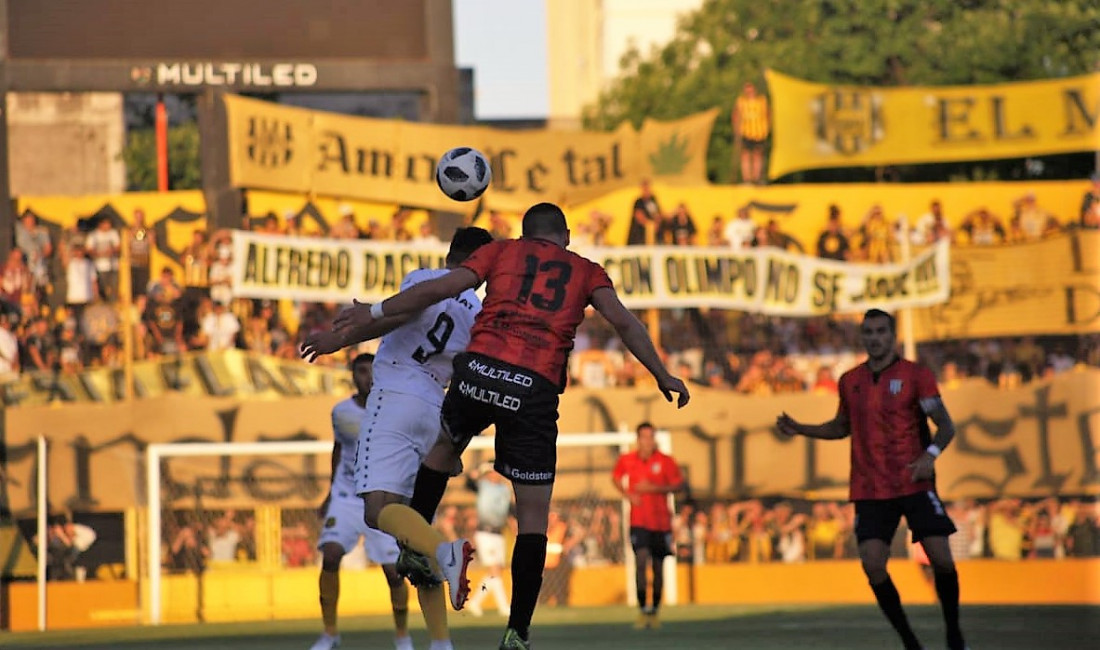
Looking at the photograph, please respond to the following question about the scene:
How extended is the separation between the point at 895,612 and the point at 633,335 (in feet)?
10.9

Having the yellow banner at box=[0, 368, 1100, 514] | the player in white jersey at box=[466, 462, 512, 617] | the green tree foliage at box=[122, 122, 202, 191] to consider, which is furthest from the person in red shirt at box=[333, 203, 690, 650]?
the green tree foliage at box=[122, 122, 202, 191]

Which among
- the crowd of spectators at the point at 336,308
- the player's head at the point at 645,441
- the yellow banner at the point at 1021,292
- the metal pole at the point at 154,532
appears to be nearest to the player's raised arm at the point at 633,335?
the player's head at the point at 645,441

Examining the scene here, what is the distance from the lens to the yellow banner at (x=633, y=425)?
23703mm

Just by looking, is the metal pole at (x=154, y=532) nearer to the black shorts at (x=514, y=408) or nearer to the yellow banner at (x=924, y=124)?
the yellow banner at (x=924, y=124)

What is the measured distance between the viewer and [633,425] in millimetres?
25172

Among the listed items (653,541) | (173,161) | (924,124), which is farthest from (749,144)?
(173,161)

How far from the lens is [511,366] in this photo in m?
8.62

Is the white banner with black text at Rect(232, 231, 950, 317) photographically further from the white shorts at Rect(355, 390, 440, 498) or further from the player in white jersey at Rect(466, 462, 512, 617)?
the white shorts at Rect(355, 390, 440, 498)

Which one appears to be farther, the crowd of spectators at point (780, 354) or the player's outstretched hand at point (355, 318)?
the crowd of spectators at point (780, 354)

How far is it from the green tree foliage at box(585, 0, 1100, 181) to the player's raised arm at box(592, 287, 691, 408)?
3157cm

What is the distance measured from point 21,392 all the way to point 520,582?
1671 centimetres

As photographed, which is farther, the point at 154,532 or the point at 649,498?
the point at 154,532

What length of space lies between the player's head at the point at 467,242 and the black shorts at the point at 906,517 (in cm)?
311

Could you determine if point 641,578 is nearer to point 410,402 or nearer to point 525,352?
point 410,402
